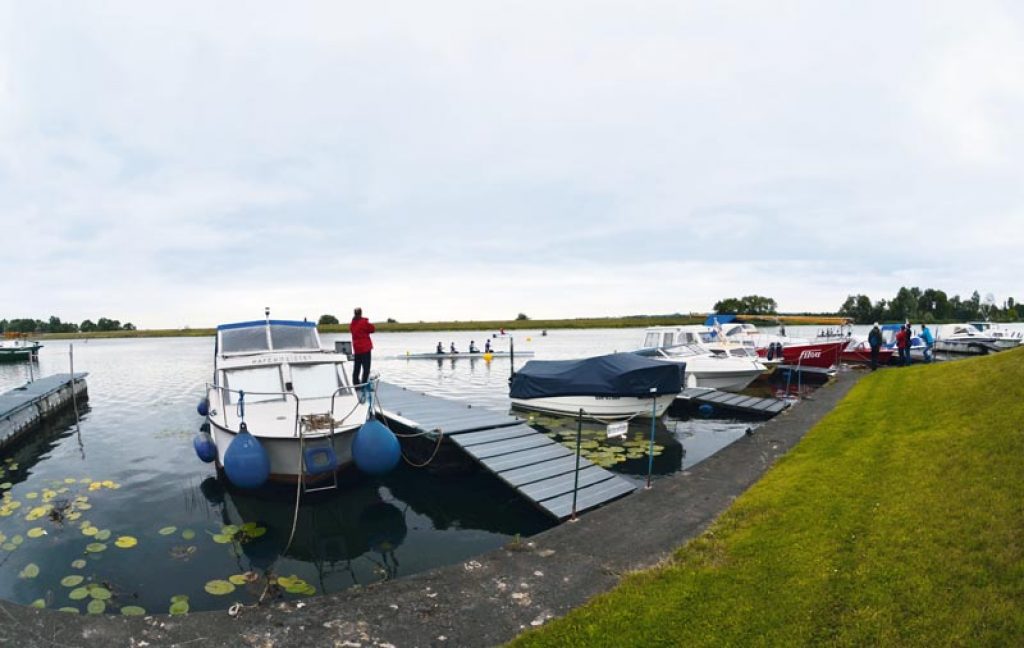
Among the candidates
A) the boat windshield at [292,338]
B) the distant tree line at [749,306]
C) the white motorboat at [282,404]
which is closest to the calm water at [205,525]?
the white motorboat at [282,404]

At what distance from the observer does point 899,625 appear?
4.58 metres

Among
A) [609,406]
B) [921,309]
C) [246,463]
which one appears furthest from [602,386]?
[921,309]

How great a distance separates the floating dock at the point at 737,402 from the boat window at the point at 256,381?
51.9ft

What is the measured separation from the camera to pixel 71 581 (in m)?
8.30

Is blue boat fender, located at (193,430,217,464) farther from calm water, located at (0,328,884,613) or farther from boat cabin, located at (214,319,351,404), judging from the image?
boat cabin, located at (214,319,351,404)

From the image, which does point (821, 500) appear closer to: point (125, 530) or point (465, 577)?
point (465, 577)

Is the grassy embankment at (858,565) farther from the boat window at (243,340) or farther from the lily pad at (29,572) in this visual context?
the boat window at (243,340)

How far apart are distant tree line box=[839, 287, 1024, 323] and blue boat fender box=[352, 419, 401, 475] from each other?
142630 mm

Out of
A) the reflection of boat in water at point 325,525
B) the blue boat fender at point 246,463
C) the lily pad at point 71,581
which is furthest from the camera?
the blue boat fender at point 246,463

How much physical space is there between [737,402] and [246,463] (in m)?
18.6

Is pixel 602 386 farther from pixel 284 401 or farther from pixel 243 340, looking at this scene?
pixel 243 340

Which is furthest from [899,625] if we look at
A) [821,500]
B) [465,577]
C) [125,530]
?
[125,530]

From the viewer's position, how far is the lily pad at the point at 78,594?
7836 millimetres

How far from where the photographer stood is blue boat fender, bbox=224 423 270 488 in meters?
10.6
